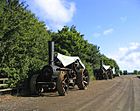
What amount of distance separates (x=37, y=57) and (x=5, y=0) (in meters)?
6.24

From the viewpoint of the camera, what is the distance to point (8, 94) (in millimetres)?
25234

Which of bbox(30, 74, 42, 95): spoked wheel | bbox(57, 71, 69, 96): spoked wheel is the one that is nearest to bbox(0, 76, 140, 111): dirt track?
bbox(57, 71, 69, 96): spoked wheel

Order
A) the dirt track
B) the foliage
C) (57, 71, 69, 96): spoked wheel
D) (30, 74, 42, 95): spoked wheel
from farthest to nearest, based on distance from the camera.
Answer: (30, 74, 42, 95): spoked wheel < (57, 71, 69, 96): spoked wheel < the foliage < the dirt track

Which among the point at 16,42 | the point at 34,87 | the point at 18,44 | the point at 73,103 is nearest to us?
the point at 73,103

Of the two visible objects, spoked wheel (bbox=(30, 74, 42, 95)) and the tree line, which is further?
spoked wheel (bbox=(30, 74, 42, 95))

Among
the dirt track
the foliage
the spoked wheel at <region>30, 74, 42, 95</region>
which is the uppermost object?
the foliage

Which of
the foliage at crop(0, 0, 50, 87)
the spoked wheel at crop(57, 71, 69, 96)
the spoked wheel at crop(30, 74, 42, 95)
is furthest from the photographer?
the spoked wheel at crop(30, 74, 42, 95)

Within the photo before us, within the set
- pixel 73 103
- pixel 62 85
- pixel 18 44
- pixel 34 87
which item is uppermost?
pixel 18 44

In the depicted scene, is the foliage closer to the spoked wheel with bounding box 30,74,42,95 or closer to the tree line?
the tree line

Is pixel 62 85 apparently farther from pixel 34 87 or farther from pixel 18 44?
pixel 18 44

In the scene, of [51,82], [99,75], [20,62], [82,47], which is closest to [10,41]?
[20,62]

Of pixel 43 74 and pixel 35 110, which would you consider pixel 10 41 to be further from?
pixel 35 110

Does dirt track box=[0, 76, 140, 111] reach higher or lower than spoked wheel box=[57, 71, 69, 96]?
lower

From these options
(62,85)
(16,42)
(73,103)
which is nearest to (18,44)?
(16,42)
